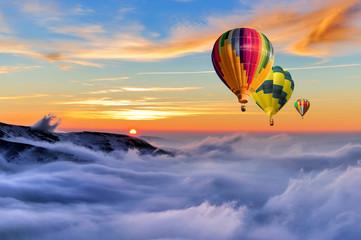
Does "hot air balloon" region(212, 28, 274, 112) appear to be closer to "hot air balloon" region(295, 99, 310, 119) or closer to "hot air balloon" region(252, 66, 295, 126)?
"hot air balloon" region(252, 66, 295, 126)

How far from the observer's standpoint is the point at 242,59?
49594 mm

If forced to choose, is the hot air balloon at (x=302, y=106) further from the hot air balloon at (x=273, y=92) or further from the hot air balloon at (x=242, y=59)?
the hot air balloon at (x=242, y=59)

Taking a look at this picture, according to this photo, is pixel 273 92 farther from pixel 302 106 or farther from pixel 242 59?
pixel 302 106

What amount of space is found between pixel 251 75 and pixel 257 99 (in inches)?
802

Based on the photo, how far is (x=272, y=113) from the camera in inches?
2699

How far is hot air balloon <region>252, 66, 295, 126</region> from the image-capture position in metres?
68.3

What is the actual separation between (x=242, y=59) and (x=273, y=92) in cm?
2132

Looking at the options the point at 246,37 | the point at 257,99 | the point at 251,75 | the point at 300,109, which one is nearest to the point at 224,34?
the point at 246,37

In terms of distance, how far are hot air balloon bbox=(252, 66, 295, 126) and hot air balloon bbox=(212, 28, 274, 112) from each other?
57.6ft

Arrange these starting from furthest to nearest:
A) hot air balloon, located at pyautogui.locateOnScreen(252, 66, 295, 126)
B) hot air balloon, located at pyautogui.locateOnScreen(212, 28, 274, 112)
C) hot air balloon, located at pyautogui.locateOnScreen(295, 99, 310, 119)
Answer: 1. hot air balloon, located at pyautogui.locateOnScreen(295, 99, 310, 119)
2. hot air balloon, located at pyautogui.locateOnScreen(252, 66, 295, 126)
3. hot air balloon, located at pyautogui.locateOnScreen(212, 28, 274, 112)

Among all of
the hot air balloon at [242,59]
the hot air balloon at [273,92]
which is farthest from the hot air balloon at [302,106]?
the hot air balloon at [242,59]

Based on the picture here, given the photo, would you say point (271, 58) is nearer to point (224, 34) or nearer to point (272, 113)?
point (224, 34)

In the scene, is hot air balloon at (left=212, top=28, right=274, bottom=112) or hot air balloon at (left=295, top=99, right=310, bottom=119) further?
hot air balloon at (left=295, top=99, right=310, bottom=119)

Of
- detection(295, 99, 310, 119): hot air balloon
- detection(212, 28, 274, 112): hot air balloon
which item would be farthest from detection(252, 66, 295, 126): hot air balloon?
detection(295, 99, 310, 119): hot air balloon
